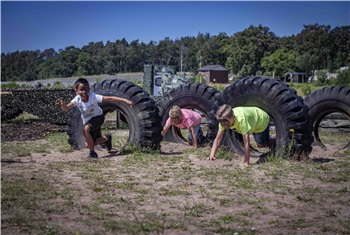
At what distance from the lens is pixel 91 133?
31.1ft

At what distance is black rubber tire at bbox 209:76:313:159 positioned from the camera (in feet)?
29.7

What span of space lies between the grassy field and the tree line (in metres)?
51.7

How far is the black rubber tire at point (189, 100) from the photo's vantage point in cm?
1248

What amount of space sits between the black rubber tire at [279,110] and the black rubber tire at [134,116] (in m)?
1.32

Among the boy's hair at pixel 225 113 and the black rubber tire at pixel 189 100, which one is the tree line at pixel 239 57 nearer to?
the black rubber tire at pixel 189 100

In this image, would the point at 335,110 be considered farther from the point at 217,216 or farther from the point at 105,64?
the point at 105,64

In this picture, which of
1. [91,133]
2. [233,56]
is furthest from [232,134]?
[233,56]

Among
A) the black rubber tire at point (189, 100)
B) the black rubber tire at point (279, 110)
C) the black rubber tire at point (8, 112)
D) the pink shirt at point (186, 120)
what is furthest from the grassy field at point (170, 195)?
the black rubber tire at point (8, 112)

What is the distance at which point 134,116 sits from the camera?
1011cm

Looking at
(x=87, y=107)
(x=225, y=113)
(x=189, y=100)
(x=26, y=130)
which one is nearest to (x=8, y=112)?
(x=26, y=130)

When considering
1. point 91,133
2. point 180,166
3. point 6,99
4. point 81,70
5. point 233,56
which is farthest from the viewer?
point 81,70

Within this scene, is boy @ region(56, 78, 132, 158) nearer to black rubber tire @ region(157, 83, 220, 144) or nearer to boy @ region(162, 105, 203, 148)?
boy @ region(162, 105, 203, 148)

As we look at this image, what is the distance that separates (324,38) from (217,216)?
3114 inches

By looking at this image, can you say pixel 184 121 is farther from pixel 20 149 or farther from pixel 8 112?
pixel 8 112
